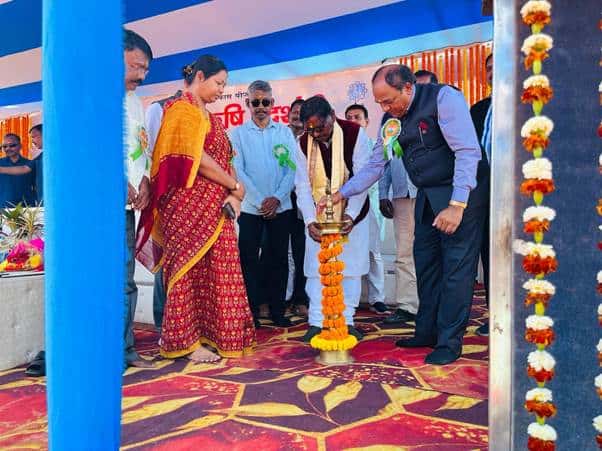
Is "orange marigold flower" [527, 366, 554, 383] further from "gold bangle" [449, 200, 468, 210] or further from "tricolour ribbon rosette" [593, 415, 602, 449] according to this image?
"gold bangle" [449, 200, 468, 210]

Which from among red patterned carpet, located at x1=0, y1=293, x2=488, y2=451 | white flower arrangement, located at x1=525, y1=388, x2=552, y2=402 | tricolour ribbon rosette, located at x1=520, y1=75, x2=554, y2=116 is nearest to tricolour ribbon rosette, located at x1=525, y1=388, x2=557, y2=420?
white flower arrangement, located at x1=525, y1=388, x2=552, y2=402

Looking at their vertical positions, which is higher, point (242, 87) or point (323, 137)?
point (242, 87)

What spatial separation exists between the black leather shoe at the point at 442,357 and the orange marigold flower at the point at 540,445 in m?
1.32

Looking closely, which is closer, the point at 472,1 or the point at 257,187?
the point at 257,187

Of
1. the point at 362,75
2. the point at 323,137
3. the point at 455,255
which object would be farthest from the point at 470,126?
the point at 362,75

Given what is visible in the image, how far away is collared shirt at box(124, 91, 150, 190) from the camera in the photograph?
2.33 m

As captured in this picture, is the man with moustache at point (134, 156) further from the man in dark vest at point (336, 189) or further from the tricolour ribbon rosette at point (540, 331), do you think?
the tricolour ribbon rosette at point (540, 331)

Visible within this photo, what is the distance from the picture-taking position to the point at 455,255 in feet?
8.05

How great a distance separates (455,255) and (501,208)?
4.48 ft

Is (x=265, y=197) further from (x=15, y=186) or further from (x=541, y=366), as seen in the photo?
(x=15, y=186)

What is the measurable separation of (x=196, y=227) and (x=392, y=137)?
1.05m

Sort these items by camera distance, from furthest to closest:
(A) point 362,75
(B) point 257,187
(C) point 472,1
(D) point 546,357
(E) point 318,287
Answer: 1. (A) point 362,75
2. (C) point 472,1
3. (B) point 257,187
4. (E) point 318,287
5. (D) point 546,357

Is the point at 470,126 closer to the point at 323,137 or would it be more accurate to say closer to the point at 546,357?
the point at 323,137

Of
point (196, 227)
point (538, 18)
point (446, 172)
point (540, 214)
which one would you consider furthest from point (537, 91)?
point (196, 227)
